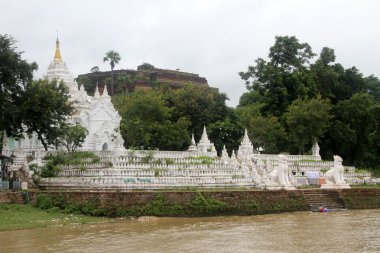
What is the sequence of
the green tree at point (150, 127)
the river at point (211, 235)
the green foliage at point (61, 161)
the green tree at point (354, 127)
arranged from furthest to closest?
the green tree at point (354, 127) → the green tree at point (150, 127) → the green foliage at point (61, 161) → the river at point (211, 235)

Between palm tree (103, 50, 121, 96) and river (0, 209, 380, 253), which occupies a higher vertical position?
palm tree (103, 50, 121, 96)

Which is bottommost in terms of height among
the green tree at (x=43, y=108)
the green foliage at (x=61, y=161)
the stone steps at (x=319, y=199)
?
the stone steps at (x=319, y=199)

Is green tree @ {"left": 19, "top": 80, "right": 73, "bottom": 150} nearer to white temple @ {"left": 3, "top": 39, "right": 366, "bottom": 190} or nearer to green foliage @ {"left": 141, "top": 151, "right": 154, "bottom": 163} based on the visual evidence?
white temple @ {"left": 3, "top": 39, "right": 366, "bottom": 190}

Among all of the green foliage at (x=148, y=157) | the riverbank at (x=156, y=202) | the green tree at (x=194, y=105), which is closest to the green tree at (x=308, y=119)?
the green tree at (x=194, y=105)

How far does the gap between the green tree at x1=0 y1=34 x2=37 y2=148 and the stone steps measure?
1801 centimetres

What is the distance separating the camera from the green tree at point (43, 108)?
3612 centimetres

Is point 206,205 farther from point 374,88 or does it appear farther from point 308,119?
point 374,88

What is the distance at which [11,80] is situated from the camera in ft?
116

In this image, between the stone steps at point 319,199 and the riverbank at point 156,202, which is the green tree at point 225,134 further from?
the riverbank at point 156,202

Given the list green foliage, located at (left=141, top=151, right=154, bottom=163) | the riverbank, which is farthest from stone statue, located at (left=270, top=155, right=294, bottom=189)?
green foliage, located at (left=141, top=151, right=154, bottom=163)

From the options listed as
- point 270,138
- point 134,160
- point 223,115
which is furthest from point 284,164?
point 223,115

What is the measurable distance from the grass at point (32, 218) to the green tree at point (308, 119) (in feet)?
→ 74.0

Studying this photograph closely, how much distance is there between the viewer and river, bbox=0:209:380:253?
753 inches

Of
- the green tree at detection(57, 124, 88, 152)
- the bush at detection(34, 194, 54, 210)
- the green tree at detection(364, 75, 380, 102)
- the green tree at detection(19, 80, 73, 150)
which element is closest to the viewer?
the bush at detection(34, 194, 54, 210)
